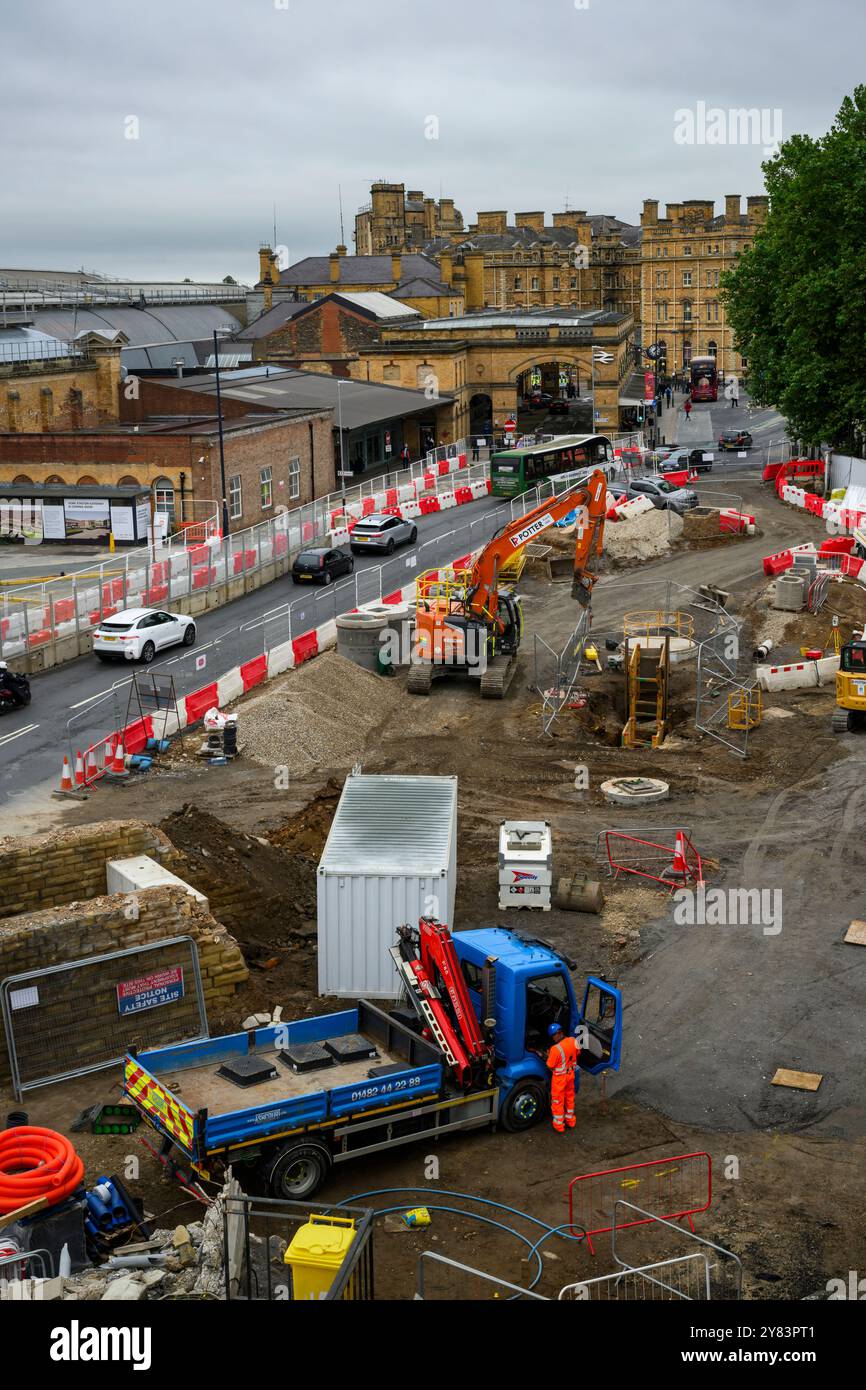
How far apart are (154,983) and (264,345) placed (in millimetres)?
72024

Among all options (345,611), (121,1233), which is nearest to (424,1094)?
(121,1233)

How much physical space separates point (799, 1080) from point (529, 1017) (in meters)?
3.58

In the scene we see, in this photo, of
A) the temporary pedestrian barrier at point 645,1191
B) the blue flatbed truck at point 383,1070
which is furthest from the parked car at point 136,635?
the temporary pedestrian barrier at point 645,1191

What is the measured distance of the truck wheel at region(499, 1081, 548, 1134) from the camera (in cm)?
1656

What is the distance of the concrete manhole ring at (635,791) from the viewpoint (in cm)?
2891

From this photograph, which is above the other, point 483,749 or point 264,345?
point 264,345

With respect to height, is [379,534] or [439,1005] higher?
[379,534]

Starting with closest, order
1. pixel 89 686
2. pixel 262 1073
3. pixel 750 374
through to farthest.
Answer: pixel 262 1073
pixel 89 686
pixel 750 374

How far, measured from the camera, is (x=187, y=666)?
125ft

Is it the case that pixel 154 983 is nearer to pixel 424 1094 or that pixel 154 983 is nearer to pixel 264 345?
pixel 424 1094

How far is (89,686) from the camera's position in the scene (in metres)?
36.2

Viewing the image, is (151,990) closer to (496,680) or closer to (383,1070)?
(383,1070)

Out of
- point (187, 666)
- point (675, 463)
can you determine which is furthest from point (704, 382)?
point (187, 666)

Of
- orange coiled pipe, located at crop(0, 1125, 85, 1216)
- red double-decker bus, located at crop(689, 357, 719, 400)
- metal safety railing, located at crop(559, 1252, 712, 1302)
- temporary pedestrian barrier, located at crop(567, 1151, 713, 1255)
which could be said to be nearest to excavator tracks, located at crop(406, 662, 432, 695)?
temporary pedestrian barrier, located at crop(567, 1151, 713, 1255)
